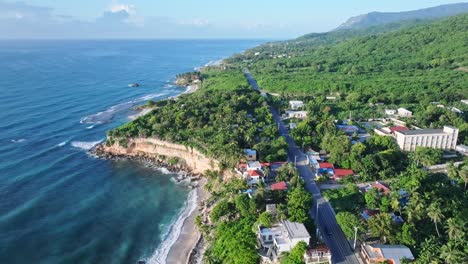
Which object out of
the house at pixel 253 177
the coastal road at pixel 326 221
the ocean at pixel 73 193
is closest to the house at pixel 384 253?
the coastal road at pixel 326 221

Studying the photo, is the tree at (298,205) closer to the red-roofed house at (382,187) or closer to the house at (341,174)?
the house at (341,174)

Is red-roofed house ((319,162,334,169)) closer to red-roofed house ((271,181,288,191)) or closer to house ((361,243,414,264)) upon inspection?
red-roofed house ((271,181,288,191))

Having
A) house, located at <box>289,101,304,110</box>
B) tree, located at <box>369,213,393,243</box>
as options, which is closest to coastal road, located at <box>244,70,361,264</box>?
tree, located at <box>369,213,393,243</box>

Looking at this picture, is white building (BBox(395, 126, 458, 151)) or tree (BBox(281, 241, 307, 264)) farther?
white building (BBox(395, 126, 458, 151))

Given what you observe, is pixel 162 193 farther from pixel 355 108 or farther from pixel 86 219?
pixel 355 108

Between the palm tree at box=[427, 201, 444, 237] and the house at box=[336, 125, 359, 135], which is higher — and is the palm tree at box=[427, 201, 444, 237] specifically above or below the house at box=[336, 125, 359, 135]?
above

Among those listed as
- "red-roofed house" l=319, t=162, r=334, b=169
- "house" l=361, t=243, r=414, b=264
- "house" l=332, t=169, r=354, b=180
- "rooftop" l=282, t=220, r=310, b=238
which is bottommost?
"house" l=332, t=169, r=354, b=180

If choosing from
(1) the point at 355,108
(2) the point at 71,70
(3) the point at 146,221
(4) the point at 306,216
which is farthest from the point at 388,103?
(2) the point at 71,70
